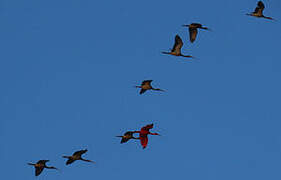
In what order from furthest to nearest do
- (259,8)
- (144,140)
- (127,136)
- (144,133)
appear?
1. (259,8)
2. (127,136)
3. (144,133)
4. (144,140)

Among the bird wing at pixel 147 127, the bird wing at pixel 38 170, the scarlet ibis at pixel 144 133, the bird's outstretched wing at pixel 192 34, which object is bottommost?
the bird wing at pixel 38 170

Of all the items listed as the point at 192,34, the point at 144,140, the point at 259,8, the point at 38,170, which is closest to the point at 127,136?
the point at 144,140

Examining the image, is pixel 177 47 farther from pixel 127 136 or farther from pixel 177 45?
pixel 127 136

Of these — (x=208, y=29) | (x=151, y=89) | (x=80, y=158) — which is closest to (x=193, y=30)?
(x=208, y=29)

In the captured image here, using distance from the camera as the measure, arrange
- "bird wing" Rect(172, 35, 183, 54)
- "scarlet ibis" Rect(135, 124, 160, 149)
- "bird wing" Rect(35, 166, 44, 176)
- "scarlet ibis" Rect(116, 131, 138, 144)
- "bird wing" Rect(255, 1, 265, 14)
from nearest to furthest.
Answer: "scarlet ibis" Rect(135, 124, 160, 149)
"bird wing" Rect(172, 35, 183, 54)
"bird wing" Rect(35, 166, 44, 176)
"scarlet ibis" Rect(116, 131, 138, 144)
"bird wing" Rect(255, 1, 265, 14)

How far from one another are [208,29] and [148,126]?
815 cm

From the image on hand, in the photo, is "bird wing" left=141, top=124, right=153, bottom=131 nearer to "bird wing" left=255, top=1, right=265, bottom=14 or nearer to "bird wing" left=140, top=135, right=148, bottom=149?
"bird wing" left=140, top=135, right=148, bottom=149

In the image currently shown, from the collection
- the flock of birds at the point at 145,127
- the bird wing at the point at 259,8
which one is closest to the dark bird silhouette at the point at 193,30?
the flock of birds at the point at 145,127

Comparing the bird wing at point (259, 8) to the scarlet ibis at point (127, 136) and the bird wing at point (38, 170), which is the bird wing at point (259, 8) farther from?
the bird wing at point (38, 170)

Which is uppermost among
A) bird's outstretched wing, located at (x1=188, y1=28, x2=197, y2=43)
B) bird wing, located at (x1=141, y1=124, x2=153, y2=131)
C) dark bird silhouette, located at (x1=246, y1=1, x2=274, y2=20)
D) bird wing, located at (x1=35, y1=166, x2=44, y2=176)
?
dark bird silhouette, located at (x1=246, y1=1, x2=274, y2=20)

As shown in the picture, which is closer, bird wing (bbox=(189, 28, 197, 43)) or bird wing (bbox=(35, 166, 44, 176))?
bird wing (bbox=(189, 28, 197, 43))

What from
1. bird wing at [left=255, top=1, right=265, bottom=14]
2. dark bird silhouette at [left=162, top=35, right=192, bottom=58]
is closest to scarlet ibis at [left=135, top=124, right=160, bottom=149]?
dark bird silhouette at [left=162, top=35, right=192, bottom=58]

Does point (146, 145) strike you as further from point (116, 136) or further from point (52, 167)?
point (52, 167)

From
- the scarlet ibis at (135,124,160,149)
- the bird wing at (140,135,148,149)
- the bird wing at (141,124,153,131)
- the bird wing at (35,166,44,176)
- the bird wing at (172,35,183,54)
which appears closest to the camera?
the bird wing at (140,135,148,149)
